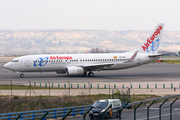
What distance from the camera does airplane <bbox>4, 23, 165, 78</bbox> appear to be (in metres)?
54.2

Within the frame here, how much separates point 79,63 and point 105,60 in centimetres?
534

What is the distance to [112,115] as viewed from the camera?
22156mm

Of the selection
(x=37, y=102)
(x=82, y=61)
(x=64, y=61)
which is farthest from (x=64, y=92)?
(x=82, y=61)

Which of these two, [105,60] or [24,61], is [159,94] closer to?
[105,60]

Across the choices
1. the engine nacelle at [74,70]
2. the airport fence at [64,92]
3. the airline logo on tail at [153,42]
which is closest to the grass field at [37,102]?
the airport fence at [64,92]

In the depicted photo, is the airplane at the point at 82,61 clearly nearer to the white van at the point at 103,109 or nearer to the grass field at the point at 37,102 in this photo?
the grass field at the point at 37,102

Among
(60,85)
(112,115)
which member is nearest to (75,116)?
(112,115)

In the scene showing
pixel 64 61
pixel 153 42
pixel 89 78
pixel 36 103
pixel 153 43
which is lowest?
pixel 36 103

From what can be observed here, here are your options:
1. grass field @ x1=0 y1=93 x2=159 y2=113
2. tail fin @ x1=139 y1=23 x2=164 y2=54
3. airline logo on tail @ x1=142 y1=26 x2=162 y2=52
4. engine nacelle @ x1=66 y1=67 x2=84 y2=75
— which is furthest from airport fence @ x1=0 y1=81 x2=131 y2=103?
airline logo on tail @ x1=142 y1=26 x2=162 y2=52

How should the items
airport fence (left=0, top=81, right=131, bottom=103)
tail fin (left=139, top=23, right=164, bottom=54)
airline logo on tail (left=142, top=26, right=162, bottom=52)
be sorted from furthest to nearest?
airline logo on tail (left=142, top=26, right=162, bottom=52), tail fin (left=139, top=23, right=164, bottom=54), airport fence (left=0, top=81, right=131, bottom=103)

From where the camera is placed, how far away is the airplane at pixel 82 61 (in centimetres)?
5416

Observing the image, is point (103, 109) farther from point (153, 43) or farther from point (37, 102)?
point (153, 43)

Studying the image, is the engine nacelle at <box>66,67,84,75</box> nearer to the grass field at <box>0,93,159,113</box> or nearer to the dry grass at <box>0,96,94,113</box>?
the grass field at <box>0,93,159,113</box>

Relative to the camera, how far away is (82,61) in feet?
188
